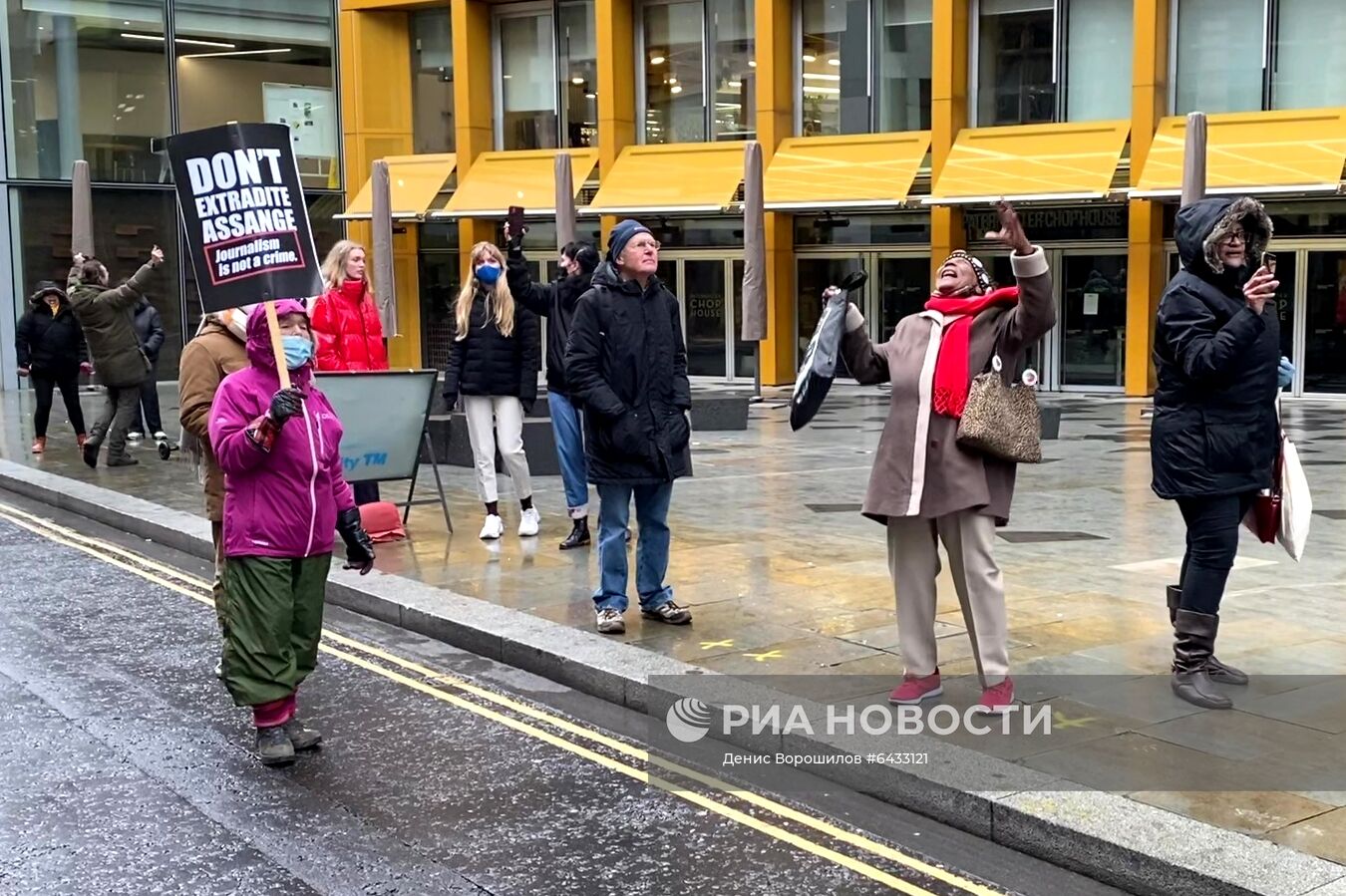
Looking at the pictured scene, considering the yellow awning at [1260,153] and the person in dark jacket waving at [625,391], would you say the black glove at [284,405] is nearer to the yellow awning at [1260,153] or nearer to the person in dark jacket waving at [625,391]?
the person in dark jacket waving at [625,391]

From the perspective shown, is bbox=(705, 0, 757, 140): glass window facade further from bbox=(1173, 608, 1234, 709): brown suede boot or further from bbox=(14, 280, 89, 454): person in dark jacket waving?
bbox=(1173, 608, 1234, 709): brown suede boot

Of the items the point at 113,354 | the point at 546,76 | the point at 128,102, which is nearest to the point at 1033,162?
the point at 546,76

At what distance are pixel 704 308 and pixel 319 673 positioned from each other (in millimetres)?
20741

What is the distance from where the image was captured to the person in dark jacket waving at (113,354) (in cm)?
1430

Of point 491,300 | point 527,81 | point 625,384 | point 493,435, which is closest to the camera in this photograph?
point 625,384

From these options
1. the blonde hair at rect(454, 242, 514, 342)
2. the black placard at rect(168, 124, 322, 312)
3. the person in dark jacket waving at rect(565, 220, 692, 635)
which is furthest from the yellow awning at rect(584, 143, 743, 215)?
the black placard at rect(168, 124, 322, 312)

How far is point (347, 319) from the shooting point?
999 cm

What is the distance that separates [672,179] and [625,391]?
65.1 feet

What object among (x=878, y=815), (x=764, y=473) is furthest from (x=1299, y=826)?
(x=764, y=473)

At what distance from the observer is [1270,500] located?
5.82 meters

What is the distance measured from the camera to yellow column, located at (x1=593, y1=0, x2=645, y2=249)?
27188mm

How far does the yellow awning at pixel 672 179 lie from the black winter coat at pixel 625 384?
1836 centimetres

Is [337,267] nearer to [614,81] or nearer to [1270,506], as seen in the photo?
[1270,506]

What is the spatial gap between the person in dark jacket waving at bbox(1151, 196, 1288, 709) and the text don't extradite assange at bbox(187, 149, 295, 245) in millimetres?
3582
